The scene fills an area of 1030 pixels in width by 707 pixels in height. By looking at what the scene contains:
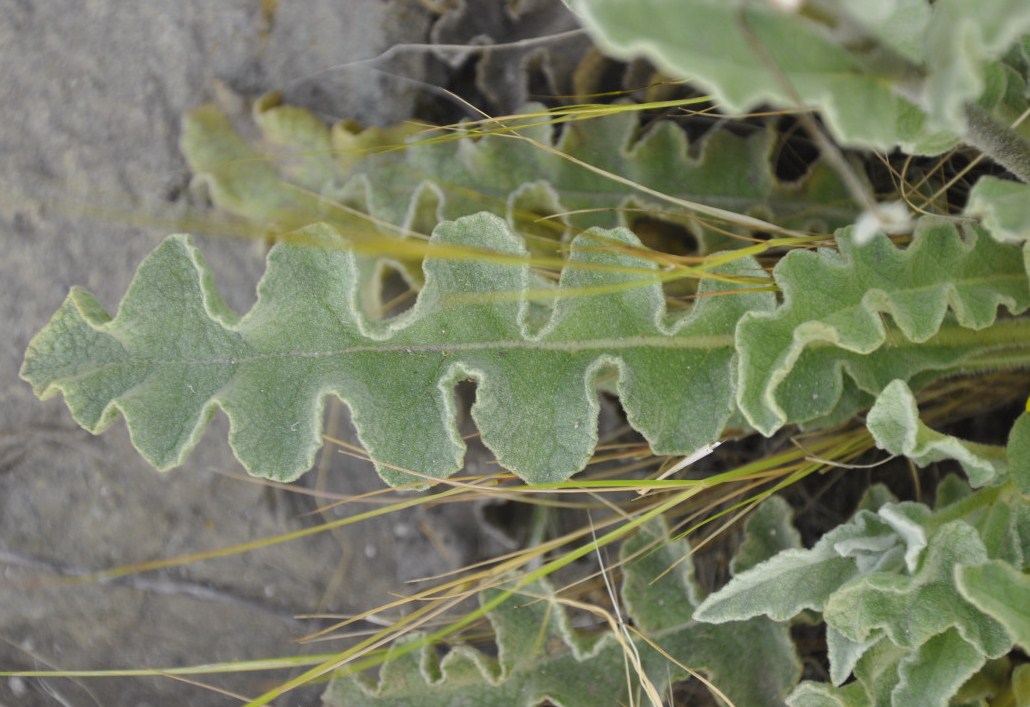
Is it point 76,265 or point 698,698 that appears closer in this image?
point 698,698

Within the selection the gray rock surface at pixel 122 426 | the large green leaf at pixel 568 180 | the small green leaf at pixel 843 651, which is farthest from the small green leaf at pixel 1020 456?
the gray rock surface at pixel 122 426

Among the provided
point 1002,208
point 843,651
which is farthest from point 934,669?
point 1002,208

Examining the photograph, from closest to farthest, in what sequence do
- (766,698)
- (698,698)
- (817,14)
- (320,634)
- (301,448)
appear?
(817,14) < (301,448) < (766,698) < (698,698) < (320,634)

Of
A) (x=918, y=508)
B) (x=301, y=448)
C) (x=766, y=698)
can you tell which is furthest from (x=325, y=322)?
(x=766, y=698)

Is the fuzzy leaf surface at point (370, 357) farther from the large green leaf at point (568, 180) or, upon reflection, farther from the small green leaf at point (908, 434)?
the large green leaf at point (568, 180)

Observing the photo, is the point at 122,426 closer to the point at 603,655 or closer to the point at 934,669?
the point at 603,655

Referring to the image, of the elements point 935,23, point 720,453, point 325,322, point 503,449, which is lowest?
point 720,453

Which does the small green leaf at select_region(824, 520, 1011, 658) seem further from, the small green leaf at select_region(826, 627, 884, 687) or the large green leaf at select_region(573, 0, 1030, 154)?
the large green leaf at select_region(573, 0, 1030, 154)

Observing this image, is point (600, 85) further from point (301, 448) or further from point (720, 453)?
point (301, 448)
